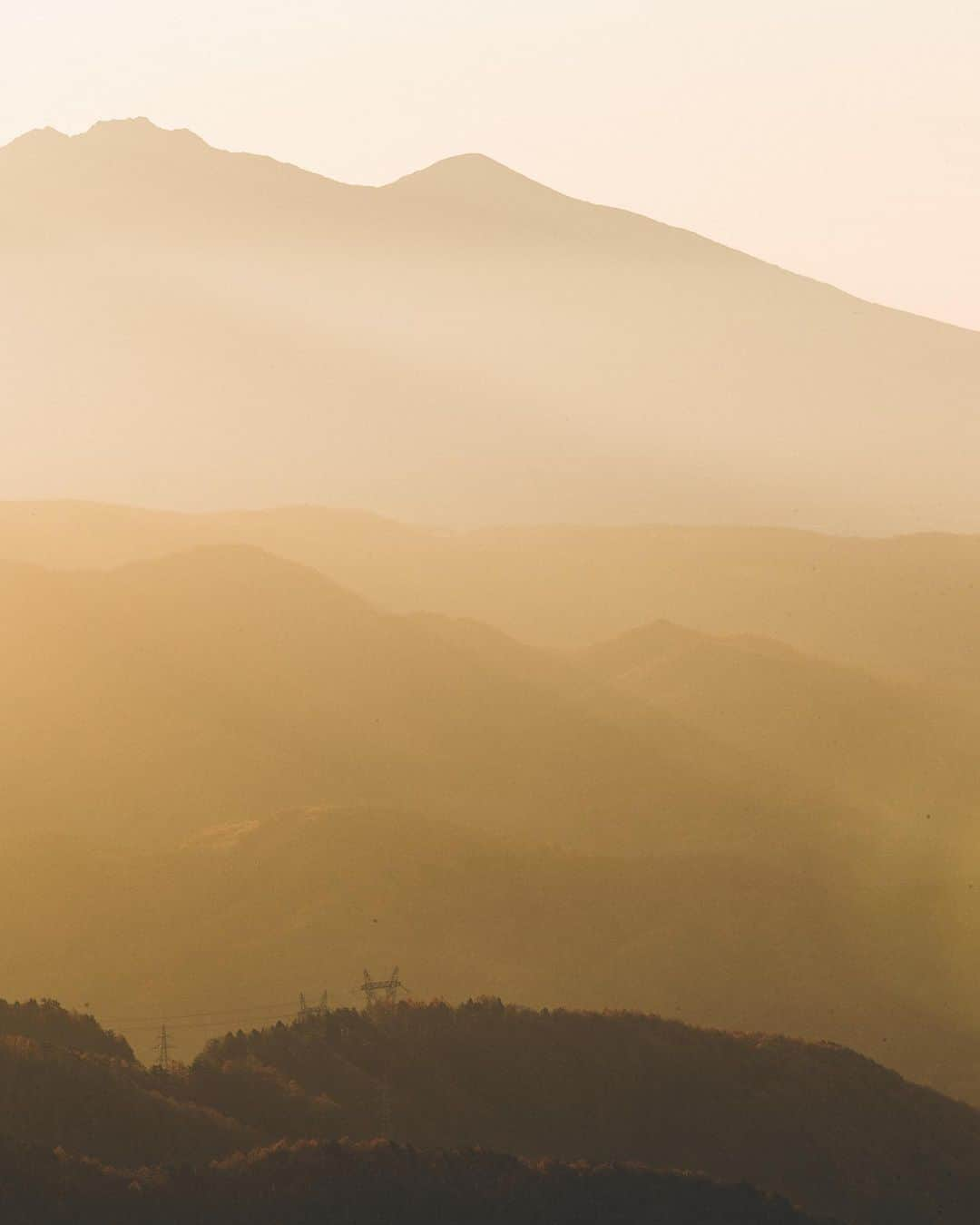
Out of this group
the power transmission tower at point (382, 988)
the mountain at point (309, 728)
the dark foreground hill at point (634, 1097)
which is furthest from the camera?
the mountain at point (309, 728)

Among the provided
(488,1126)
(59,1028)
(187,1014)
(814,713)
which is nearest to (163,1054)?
(59,1028)

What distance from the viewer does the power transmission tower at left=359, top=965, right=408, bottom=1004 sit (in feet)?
187

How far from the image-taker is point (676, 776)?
98.4 metres

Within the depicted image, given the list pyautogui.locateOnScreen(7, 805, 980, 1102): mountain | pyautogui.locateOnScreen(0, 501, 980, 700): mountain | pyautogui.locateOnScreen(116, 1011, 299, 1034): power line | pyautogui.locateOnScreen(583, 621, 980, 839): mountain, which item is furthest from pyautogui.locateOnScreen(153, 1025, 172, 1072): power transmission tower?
pyautogui.locateOnScreen(0, 501, 980, 700): mountain

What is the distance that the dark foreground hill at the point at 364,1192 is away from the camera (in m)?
38.5

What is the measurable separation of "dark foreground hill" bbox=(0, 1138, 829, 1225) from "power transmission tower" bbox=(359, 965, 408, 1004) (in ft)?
41.9

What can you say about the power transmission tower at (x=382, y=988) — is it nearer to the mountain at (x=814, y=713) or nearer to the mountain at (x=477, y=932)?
the mountain at (x=477, y=932)

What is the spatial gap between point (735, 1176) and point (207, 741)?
50.8 m

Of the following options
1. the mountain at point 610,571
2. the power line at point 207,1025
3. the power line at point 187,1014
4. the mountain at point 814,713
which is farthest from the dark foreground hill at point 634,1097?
the mountain at point 610,571

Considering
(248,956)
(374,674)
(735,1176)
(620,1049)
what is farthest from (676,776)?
(735,1176)

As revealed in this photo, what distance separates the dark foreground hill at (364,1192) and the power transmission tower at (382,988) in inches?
503

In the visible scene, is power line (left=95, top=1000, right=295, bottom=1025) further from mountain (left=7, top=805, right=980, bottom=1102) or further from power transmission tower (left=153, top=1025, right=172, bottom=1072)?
power transmission tower (left=153, top=1025, right=172, bottom=1072)

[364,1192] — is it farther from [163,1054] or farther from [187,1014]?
[187,1014]

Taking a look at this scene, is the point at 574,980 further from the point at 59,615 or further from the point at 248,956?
the point at 59,615
